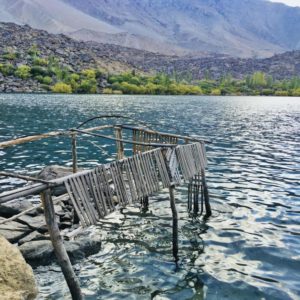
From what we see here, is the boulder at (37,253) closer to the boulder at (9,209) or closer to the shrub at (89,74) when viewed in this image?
the boulder at (9,209)

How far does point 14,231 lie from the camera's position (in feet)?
44.5

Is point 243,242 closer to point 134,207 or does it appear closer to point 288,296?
point 288,296

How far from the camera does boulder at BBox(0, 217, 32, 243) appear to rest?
1312 cm

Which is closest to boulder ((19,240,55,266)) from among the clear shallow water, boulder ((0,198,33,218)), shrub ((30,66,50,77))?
the clear shallow water

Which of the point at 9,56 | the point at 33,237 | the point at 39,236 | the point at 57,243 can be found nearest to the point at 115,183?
the point at 57,243

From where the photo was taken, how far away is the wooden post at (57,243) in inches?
351

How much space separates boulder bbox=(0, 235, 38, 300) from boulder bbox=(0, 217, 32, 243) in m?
4.19

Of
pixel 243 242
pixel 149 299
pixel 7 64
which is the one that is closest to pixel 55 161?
pixel 243 242

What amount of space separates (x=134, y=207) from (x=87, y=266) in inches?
236

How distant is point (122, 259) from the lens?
12.6 meters

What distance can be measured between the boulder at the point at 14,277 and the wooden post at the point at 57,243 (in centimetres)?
83

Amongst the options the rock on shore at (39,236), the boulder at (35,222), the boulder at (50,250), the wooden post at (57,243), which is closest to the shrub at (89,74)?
the rock on shore at (39,236)

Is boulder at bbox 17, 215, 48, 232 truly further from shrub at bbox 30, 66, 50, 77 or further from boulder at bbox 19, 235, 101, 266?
shrub at bbox 30, 66, 50, 77

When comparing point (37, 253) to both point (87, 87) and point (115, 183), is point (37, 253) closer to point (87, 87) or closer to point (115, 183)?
point (115, 183)
